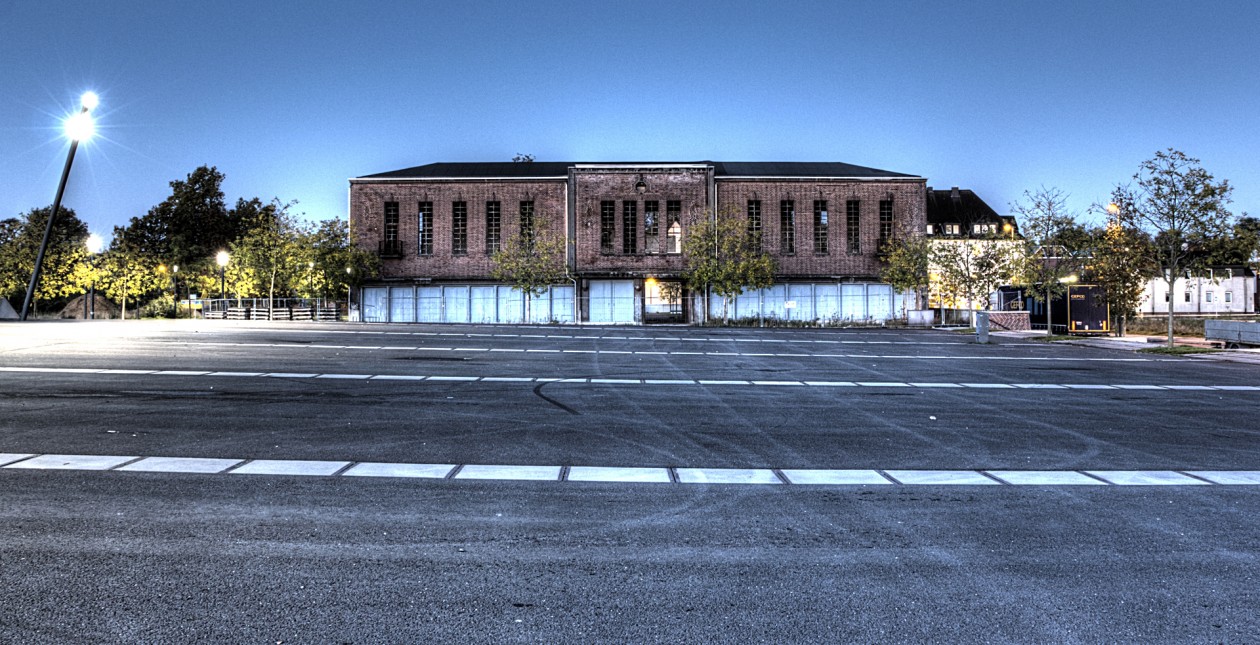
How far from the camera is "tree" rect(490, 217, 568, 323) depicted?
51.1 m

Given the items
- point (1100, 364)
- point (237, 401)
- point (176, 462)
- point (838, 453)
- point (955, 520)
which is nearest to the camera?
point (955, 520)

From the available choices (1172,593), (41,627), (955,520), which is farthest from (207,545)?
(1172,593)

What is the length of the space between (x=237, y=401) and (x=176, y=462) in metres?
4.24

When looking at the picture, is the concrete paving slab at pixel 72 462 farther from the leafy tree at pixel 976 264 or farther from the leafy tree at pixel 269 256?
the leafy tree at pixel 269 256

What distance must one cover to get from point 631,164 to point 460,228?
43.3 ft

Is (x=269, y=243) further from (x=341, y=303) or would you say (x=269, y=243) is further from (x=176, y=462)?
(x=176, y=462)

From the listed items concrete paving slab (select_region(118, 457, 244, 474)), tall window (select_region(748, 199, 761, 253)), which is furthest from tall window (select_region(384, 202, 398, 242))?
concrete paving slab (select_region(118, 457, 244, 474))

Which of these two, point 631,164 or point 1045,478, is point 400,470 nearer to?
point 1045,478

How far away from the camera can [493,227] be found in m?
54.2

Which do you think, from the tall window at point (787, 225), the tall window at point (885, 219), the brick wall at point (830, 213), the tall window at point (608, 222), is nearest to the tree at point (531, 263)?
the tall window at point (608, 222)

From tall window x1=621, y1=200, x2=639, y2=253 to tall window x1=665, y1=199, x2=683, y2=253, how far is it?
216cm

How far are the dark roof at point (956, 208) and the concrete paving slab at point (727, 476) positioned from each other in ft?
256

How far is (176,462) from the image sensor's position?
6406mm

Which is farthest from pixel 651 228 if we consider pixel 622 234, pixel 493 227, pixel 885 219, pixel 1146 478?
pixel 1146 478
